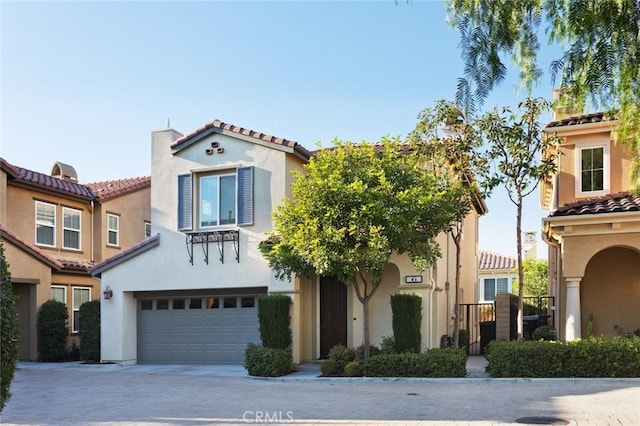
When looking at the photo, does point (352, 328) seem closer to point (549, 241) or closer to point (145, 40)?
point (549, 241)

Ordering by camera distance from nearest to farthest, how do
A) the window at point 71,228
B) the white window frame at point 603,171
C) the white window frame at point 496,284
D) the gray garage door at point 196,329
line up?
the white window frame at point 603,171 → the gray garage door at point 196,329 → the window at point 71,228 → the white window frame at point 496,284

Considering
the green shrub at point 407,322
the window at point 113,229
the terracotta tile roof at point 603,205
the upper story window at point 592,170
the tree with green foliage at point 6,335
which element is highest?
the upper story window at point 592,170

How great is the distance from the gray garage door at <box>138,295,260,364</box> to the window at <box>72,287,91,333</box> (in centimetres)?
496

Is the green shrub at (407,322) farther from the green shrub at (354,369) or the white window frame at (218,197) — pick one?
the white window frame at (218,197)

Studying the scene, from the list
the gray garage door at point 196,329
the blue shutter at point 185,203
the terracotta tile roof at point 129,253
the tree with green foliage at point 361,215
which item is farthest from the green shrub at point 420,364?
the terracotta tile roof at point 129,253

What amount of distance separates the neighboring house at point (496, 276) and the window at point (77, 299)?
21739mm

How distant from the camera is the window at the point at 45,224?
930 inches

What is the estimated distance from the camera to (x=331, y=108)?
13773mm

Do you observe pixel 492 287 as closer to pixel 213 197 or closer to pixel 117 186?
pixel 117 186

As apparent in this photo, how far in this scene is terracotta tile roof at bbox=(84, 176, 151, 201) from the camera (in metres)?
26.3

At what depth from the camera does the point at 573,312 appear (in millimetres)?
15617

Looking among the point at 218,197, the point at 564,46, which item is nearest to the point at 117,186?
the point at 218,197

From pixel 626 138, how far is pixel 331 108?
7.56 meters

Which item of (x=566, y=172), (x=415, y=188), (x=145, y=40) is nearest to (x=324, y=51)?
(x=145, y=40)
